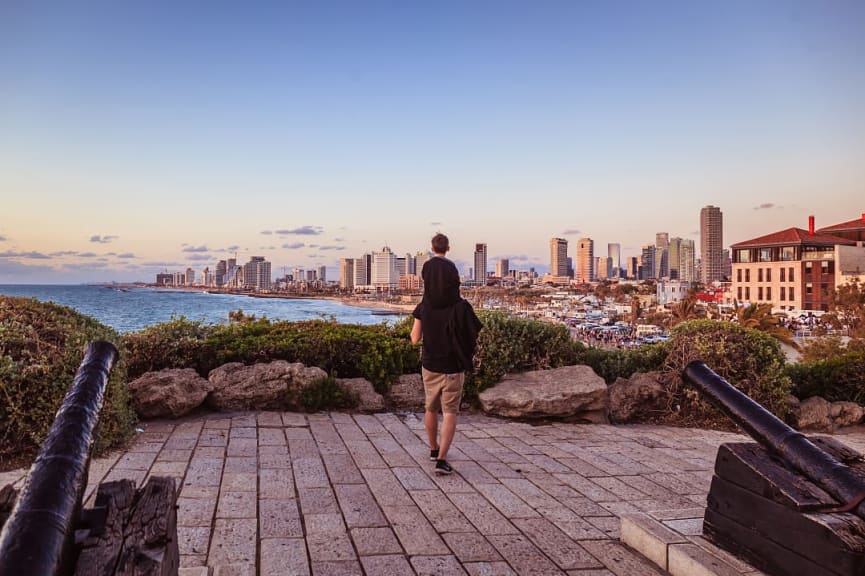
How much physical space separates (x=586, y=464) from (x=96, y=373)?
15.6 feet

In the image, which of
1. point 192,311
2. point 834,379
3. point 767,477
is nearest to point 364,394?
point 767,477

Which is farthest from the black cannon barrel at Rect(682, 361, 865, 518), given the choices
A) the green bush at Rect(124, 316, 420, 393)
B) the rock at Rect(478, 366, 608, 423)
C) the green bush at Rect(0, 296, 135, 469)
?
the green bush at Rect(124, 316, 420, 393)

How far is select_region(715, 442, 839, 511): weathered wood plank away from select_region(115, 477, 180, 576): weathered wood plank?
2.58 metres

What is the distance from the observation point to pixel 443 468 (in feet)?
17.3

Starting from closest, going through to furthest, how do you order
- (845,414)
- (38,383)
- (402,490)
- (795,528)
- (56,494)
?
(56,494) < (795,528) < (402,490) < (38,383) < (845,414)

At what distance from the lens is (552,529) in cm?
409

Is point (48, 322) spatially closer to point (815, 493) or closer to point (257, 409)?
point (257, 409)

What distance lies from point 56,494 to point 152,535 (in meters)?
0.46

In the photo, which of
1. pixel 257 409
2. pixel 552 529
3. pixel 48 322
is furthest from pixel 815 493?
pixel 48 322

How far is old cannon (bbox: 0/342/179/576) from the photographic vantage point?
4.73 ft

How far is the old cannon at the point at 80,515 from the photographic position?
56.7 inches

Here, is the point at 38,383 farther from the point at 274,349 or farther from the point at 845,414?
the point at 845,414

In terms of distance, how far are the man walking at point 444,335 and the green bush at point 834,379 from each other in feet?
22.4

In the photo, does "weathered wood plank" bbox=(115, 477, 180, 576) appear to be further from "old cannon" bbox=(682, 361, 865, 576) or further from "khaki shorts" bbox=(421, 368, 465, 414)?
"khaki shorts" bbox=(421, 368, 465, 414)
